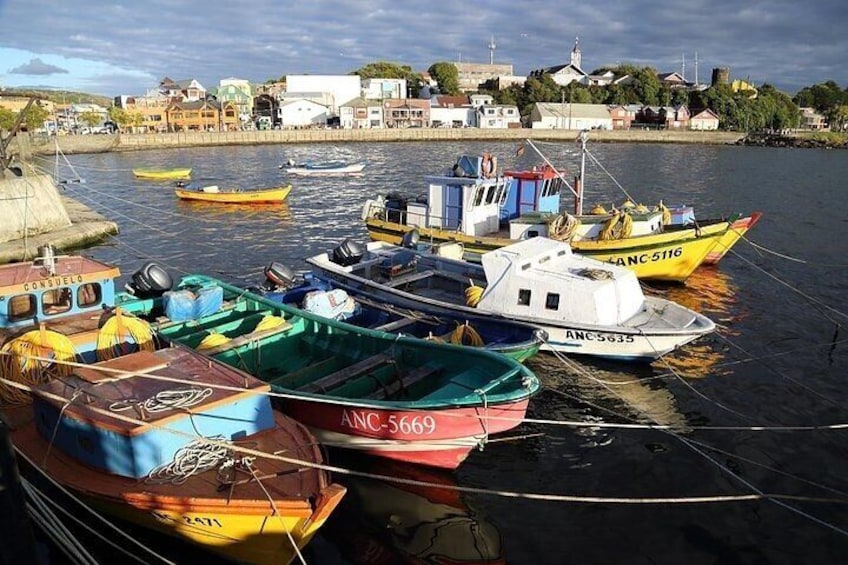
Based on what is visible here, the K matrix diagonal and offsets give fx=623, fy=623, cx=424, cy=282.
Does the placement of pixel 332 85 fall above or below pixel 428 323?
above

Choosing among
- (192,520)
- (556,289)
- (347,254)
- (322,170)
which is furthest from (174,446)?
(322,170)

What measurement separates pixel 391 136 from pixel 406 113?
14842 millimetres

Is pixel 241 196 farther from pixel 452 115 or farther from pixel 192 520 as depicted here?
pixel 452 115

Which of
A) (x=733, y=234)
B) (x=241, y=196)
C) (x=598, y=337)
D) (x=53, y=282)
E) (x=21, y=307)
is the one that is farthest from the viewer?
(x=241, y=196)

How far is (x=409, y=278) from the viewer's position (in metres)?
19.8

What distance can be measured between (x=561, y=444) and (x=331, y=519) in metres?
5.49

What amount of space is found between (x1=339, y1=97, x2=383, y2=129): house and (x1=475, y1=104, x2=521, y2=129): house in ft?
71.3

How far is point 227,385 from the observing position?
32.3ft

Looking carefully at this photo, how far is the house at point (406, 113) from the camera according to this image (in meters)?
134

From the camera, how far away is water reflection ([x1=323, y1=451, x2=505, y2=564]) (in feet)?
33.8

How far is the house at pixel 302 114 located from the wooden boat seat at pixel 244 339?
128m

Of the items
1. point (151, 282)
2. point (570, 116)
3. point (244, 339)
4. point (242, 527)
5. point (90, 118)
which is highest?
point (570, 116)

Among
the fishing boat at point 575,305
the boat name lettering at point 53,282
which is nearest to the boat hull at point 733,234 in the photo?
the fishing boat at point 575,305

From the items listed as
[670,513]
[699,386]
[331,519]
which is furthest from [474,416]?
[699,386]
